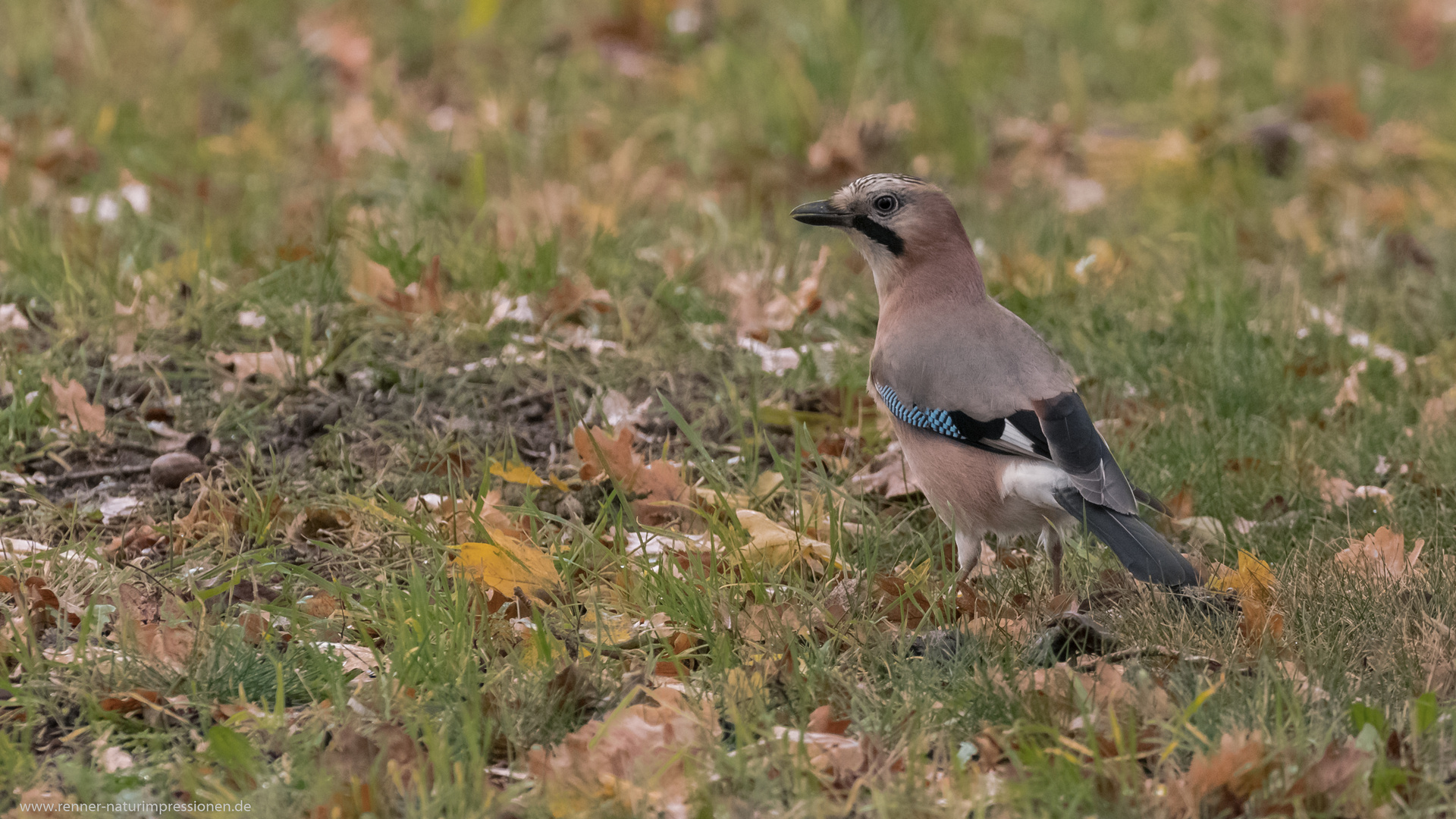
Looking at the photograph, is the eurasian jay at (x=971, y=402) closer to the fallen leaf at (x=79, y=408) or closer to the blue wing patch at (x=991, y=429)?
the blue wing patch at (x=991, y=429)

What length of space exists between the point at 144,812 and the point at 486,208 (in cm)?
348

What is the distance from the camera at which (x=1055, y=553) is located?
3562 mm

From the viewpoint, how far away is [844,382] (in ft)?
15.3

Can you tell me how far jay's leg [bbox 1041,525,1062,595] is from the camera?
3547mm

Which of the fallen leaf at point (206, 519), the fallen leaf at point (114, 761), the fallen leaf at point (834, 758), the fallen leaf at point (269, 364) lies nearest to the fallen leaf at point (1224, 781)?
the fallen leaf at point (834, 758)

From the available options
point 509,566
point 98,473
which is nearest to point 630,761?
point 509,566

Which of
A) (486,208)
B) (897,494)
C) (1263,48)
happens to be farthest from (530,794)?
(1263,48)

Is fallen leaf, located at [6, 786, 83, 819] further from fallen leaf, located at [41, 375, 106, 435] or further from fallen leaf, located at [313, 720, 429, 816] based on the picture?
fallen leaf, located at [41, 375, 106, 435]

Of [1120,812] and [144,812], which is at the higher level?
[1120,812]

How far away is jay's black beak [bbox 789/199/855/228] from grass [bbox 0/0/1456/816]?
0.64 meters

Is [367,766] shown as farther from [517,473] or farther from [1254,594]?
[1254,594]

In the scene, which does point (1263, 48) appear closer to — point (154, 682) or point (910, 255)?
point (910, 255)

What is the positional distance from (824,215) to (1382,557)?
5.46 ft

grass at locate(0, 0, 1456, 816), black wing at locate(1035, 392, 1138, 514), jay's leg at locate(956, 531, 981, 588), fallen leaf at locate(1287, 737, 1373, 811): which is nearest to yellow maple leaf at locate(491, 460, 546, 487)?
grass at locate(0, 0, 1456, 816)
